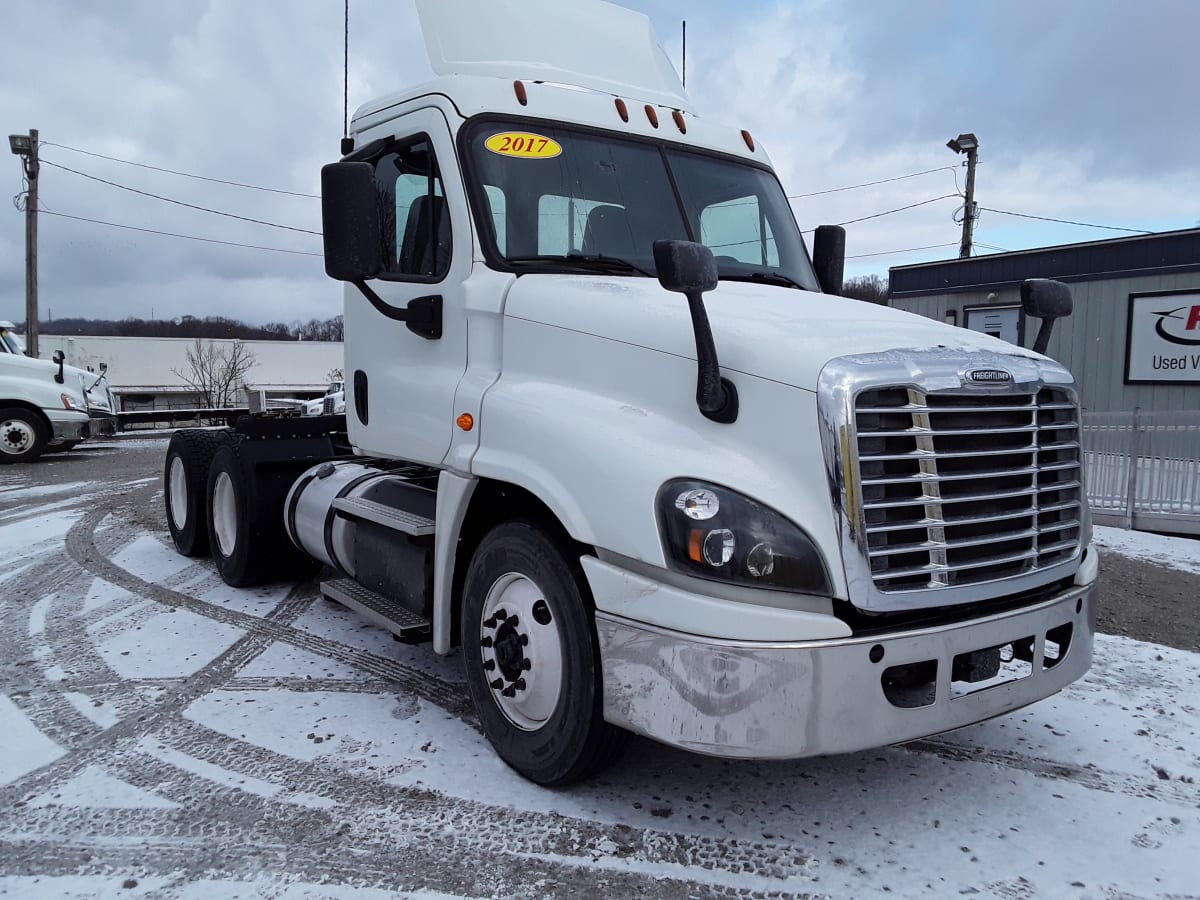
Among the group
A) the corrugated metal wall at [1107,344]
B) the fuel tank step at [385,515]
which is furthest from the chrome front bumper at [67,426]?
the corrugated metal wall at [1107,344]

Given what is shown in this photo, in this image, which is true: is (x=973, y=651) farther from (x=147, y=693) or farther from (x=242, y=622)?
(x=242, y=622)

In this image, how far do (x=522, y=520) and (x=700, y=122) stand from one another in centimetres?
242

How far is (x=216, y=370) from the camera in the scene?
47.4m

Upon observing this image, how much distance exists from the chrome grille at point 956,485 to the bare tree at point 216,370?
38749 mm

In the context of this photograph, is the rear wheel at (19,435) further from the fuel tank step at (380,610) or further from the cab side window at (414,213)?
the cab side window at (414,213)

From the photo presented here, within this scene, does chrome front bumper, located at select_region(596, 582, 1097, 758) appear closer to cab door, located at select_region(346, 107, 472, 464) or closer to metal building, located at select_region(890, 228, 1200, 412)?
cab door, located at select_region(346, 107, 472, 464)

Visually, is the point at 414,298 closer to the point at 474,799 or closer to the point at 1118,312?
the point at 474,799

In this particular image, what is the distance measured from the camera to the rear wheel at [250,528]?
588 cm

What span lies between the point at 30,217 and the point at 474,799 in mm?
29721

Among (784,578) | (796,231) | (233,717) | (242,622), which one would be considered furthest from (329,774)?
(796,231)

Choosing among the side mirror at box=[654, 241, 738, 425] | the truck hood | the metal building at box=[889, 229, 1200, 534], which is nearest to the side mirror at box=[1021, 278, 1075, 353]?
the truck hood

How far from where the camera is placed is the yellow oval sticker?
150 inches

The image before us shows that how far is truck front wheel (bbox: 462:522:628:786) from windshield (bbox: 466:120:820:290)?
1268mm

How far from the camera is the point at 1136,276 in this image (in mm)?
16609
